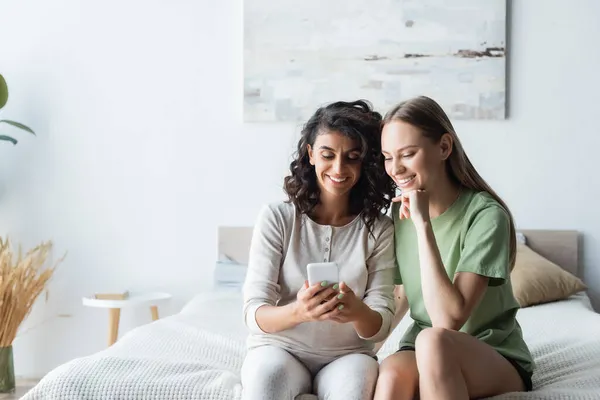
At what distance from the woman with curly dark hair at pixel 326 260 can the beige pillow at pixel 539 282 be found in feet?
4.31

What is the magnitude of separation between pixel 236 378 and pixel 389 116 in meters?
0.74

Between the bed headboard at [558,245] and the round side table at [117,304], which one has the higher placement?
the bed headboard at [558,245]

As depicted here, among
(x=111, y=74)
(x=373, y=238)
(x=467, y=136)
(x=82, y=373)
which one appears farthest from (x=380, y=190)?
(x=111, y=74)

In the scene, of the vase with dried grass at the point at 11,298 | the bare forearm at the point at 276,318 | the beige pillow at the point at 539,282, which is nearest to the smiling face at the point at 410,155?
the bare forearm at the point at 276,318

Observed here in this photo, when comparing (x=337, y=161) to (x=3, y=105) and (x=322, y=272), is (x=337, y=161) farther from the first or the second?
(x=3, y=105)

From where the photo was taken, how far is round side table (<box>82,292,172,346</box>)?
3.63m

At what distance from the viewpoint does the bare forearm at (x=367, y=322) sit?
1882 millimetres

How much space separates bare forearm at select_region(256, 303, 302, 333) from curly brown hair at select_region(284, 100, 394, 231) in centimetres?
29

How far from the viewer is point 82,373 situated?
197cm

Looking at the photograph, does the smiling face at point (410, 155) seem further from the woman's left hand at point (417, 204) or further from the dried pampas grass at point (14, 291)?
the dried pampas grass at point (14, 291)

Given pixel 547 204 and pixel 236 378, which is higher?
pixel 547 204

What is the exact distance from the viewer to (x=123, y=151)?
398cm

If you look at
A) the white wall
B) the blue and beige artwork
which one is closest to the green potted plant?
the white wall

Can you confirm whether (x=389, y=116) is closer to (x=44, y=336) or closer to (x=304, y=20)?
(x=304, y=20)
